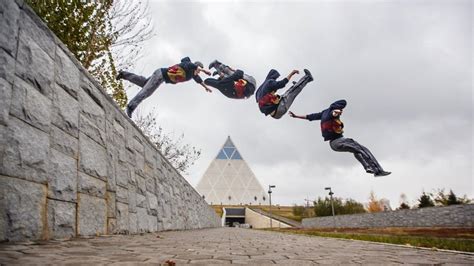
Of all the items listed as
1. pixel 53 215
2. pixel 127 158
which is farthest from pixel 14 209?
pixel 127 158

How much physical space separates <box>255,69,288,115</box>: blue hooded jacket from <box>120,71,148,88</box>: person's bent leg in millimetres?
5729

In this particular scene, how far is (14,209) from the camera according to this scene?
7.27ft

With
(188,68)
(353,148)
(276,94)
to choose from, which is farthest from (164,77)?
(353,148)

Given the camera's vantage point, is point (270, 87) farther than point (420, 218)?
No

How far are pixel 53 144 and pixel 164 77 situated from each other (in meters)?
6.51

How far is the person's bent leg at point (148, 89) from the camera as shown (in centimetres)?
725

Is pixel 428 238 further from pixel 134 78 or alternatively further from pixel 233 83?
pixel 134 78

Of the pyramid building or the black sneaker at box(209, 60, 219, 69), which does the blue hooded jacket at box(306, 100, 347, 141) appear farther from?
the pyramid building

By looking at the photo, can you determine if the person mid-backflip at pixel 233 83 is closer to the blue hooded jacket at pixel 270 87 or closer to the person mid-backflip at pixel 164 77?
the person mid-backflip at pixel 164 77

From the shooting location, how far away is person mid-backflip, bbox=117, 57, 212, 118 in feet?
25.8

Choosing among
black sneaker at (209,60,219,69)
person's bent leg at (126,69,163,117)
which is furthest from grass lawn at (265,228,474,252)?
black sneaker at (209,60,219,69)

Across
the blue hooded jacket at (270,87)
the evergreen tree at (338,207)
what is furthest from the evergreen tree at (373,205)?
the blue hooded jacket at (270,87)

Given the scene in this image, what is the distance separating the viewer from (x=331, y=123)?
14078 millimetres

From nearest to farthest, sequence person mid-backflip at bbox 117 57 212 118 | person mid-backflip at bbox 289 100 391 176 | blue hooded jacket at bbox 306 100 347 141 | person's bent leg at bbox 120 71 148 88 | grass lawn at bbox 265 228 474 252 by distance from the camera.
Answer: grass lawn at bbox 265 228 474 252 → person mid-backflip at bbox 117 57 212 118 → person's bent leg at bbox 120 71 148 88 → person mid-backflip at bbox 289 100 391 176 → blue hooded jacket at bbox 306 100 347 141
